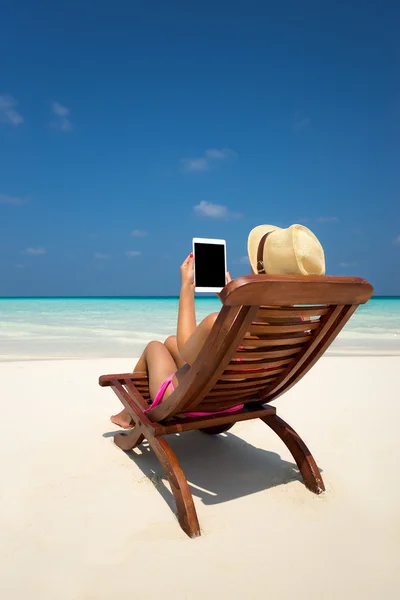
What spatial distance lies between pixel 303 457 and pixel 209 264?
4.60 feet

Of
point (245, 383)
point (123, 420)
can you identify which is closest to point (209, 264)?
point (245, 383)

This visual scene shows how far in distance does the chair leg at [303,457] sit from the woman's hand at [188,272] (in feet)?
3.63

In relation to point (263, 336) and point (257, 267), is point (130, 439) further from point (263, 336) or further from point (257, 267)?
point (257, 267)

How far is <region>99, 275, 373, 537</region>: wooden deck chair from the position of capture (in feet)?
6.14

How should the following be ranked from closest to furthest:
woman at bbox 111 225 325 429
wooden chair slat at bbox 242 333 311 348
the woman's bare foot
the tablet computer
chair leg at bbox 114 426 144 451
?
woman at bbox 111 225 325 429 → wooden chair slat at bbox 242 333 311 348 → the tablet computer → chair leg at bbox 114 426 144 451 → the woman's bare foot

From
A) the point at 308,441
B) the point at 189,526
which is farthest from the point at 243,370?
the point at 308,441

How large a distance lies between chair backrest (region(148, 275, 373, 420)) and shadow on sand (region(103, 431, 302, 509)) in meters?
0.56

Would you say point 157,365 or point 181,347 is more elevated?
point 181,347

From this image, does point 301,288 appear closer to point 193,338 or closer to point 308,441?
point 193,338

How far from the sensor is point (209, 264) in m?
2.52

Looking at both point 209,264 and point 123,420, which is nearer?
point 209,264

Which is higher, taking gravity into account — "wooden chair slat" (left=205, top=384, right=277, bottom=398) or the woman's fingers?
the woman's fingers

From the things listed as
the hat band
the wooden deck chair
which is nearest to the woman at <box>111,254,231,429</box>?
the wooden deck chair

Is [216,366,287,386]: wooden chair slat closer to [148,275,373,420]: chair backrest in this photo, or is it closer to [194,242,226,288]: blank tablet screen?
[148,275,373,420]: chair backrest
